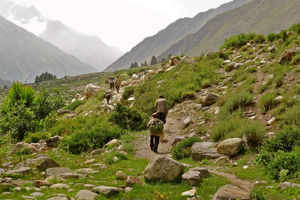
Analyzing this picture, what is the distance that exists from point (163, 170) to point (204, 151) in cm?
250

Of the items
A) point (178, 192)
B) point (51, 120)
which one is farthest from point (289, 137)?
point (51, 120)

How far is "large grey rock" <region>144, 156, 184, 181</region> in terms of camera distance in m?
5.43

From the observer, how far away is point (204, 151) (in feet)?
24.8

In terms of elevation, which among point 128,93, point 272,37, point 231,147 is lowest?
point 231,147

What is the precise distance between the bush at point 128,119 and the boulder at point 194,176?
7635mm

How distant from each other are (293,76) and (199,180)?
8.09m

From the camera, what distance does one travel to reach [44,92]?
64.0 ft

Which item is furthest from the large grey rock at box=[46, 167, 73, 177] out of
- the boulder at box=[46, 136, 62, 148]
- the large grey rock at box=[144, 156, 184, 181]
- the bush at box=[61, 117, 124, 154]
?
the boulder at box=[46, 136, 62, 148]

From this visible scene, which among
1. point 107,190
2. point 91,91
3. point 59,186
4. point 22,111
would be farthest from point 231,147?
point 91,91

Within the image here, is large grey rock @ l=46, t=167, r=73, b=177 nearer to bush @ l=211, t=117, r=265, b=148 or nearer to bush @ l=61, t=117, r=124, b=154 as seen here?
bush @ l=61, t=117, r=124, b=154

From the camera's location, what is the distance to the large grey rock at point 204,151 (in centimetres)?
730

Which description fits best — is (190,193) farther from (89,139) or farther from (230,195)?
(89,139)

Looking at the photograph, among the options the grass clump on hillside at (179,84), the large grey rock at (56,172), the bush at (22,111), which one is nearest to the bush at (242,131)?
the large grey rock at (56,172)

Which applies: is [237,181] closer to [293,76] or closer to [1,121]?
[293,76]
